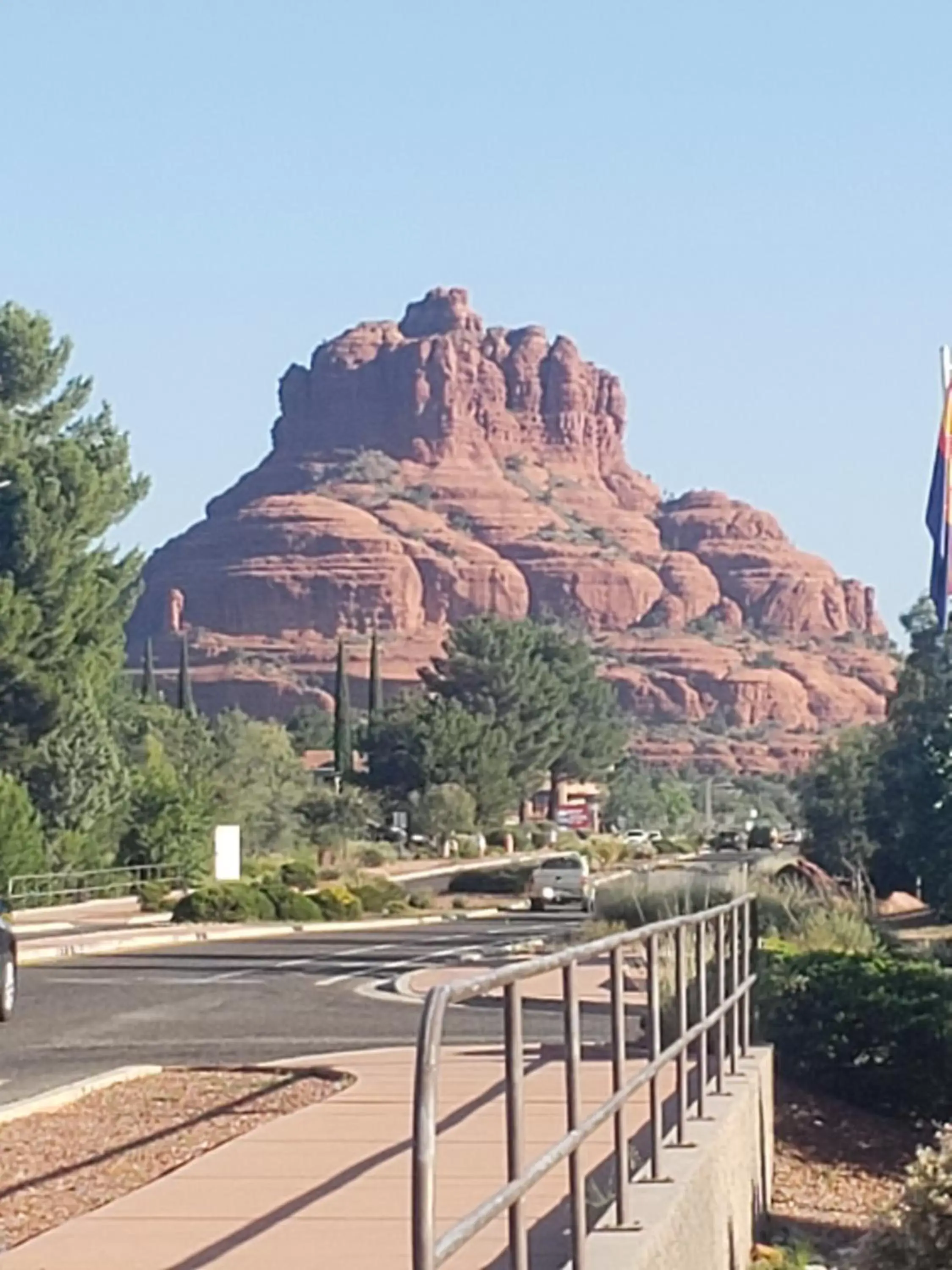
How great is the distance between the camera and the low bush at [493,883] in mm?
68812

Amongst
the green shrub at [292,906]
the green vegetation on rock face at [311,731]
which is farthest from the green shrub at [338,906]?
the green vegetation on rock face at [311,731]

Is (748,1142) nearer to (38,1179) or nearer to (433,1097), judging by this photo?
(38,1179)

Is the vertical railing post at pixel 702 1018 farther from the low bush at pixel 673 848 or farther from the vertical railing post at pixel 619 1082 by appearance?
the low bush at pixel 673 848

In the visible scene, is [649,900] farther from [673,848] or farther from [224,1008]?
[673,848]

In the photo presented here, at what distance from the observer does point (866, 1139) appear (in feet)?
51.2

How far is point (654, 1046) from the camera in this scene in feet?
31.5

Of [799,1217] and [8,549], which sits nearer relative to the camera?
[799,1217]

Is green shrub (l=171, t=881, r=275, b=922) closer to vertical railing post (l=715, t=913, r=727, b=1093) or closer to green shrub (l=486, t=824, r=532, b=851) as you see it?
vertical railing post (l=715, t=913, r=727, b=1093)

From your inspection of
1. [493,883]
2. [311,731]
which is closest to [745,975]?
[493,883]

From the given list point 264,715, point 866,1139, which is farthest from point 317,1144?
point 264,715

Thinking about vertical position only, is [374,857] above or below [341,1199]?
above

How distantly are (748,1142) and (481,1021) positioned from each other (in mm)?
4476

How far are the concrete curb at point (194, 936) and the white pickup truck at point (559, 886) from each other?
6.82 meters

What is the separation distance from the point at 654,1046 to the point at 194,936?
31.3 metres
